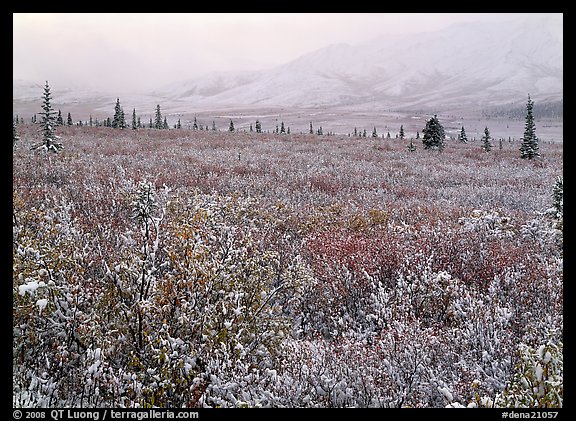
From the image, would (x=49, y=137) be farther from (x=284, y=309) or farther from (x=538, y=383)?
(x=538, y=383)

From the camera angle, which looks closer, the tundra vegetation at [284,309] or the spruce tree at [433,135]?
the tundra vegetation at [284,309]

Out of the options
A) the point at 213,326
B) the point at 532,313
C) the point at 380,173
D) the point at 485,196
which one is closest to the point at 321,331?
the point at 213,326

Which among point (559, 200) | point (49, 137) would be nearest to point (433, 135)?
point (559, 200)

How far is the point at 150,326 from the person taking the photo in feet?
14.8

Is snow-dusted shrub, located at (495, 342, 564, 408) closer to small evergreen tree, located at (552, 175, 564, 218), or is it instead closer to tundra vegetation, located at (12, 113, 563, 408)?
tundra vegetation, located at (12, 113, 563, 408)

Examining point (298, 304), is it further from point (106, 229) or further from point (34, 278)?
point (106, 229)

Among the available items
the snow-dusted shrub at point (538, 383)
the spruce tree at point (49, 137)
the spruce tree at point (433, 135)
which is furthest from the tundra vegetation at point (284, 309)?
the spruce tree at point (433, 135)

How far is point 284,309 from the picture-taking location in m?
6.14

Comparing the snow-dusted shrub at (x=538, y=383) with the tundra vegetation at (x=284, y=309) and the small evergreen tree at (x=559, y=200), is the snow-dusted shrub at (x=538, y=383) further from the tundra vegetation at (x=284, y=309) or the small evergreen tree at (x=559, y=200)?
the small evergreen tree at (x=559, y=200)

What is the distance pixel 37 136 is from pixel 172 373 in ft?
98.5

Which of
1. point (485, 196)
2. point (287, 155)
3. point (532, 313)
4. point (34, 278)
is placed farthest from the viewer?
point (287, 155)

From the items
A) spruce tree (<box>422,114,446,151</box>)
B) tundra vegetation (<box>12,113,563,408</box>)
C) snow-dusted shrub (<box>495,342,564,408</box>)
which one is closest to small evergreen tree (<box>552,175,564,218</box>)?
tundra vegetation (<box>12,113,563,408</box>)

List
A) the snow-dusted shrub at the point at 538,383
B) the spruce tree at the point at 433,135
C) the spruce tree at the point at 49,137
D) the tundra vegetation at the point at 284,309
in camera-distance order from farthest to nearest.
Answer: the spruce tree at the point at 433,135 < the spruce tree at the point at 49,137 < the tundra vegetation at the point at 284,309 < the snow-dusted shrub at the point at 538,383

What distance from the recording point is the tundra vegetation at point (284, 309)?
378 centimetres
